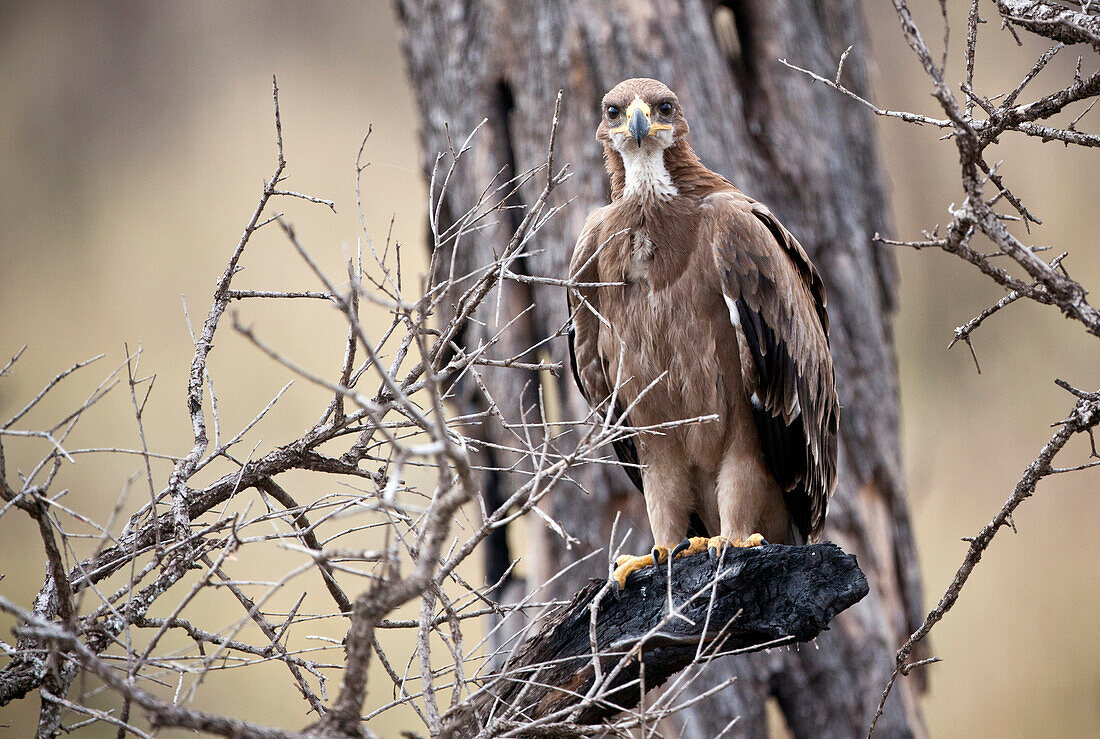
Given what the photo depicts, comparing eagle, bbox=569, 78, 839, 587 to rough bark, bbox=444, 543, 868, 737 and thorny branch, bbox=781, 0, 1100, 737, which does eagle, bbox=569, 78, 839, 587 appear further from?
thorny branch, bbox=781, 0, 1100, 737

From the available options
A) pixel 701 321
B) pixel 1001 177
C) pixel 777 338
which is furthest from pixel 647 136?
pixel 1001 177

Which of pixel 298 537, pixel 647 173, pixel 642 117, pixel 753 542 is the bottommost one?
pixel 753 542

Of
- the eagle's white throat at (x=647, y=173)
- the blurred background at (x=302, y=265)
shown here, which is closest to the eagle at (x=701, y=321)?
the eagle's white throat at (x=647, y=173)

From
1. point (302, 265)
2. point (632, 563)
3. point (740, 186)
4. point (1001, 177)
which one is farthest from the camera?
point (302, 265)

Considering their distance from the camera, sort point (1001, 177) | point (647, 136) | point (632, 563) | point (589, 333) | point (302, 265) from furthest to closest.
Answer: point (302, 265)
point (589, 333)
point (647, 136)
point (632, 563)
point (1001, 177)

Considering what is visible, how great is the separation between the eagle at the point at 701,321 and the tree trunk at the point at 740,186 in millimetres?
1339

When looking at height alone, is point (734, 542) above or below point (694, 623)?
above

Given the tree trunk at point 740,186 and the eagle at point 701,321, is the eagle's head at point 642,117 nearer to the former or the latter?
the eagle at point 701,321

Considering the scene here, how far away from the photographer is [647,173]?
109 inches

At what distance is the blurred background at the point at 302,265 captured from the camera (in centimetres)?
715

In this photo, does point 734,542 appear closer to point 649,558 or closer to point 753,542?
point 753,542

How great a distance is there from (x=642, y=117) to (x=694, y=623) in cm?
138

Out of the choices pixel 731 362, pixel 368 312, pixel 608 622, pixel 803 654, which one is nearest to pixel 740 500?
pixel 731 362

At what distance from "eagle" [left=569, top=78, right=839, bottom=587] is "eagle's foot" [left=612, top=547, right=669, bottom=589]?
3 centimetres
